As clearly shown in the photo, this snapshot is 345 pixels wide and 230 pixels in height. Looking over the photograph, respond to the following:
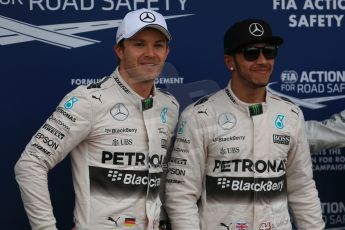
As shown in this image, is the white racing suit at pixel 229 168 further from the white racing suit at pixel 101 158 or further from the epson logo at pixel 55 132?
the epson logo at pixel 55 132

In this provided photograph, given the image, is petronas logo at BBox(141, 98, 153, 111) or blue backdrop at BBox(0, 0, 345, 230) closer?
petronas logo at BBox(141, 98, 153, 111)

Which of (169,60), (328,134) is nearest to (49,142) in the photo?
(169,60)

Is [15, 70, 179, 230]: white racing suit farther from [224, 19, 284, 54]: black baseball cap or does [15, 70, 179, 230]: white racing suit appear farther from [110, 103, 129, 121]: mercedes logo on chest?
[224, 19, 284, 54]: black baseball cap

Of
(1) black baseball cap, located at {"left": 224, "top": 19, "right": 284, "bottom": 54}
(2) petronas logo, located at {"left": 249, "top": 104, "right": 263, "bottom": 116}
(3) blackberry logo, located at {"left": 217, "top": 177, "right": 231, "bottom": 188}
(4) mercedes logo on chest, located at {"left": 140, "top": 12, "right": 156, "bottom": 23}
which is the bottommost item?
(3) blackberry logo, located at {"left": 217, "top": 177, "right": 231, "bottom": 188}

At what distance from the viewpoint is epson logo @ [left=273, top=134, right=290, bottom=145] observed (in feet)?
8.29

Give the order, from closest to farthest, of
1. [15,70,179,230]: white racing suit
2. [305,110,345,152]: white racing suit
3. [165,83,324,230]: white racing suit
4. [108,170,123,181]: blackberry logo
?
[15,70,179,230]: white racing suit < [108,170,123,181]: blackberry logo < [165,83,324,230]: white racing suit < [305,110,345,152]: white racing suit

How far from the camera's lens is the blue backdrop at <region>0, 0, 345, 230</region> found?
2.98m

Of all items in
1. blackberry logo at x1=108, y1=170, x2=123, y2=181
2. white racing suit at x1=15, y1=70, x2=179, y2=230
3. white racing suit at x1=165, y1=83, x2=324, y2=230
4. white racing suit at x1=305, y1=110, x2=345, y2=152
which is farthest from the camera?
white racing suit at x1=305, y1=110, x2=345, y2=152

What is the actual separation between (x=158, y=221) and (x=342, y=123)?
3.25 ft

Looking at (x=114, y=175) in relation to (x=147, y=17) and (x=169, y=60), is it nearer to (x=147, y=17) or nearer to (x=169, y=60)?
(x=147, y=17)

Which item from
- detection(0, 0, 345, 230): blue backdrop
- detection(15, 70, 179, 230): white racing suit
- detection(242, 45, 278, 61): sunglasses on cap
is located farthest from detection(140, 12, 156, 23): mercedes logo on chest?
detection(0, 0, 345, 230): blue backdrop

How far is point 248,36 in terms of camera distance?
2.49 meters

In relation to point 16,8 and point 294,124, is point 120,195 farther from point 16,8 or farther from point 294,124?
point 16,8

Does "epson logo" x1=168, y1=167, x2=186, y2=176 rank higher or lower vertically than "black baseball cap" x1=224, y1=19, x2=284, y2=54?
lower
